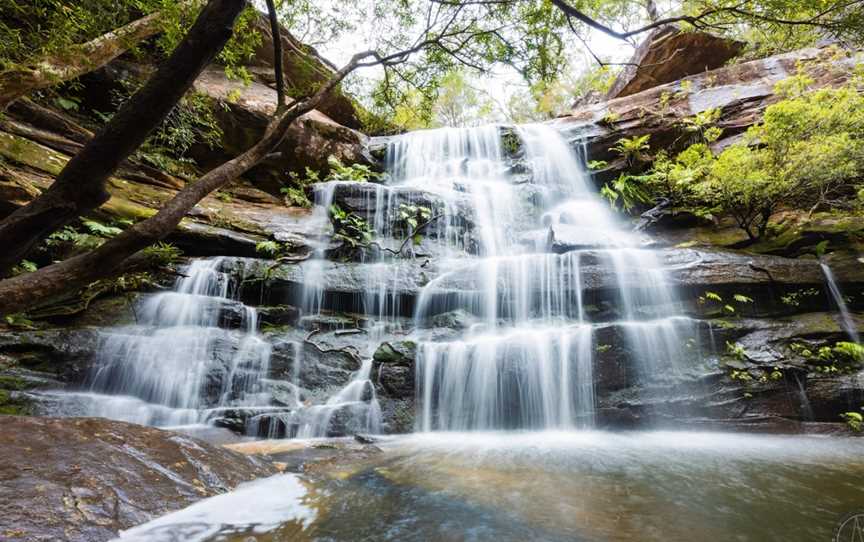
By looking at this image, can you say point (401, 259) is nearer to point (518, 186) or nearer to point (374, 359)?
point (374, 359)

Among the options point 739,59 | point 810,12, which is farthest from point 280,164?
point 739,59

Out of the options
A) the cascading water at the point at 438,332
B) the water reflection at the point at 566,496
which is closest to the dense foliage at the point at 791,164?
the cascading water at the point at 438,332

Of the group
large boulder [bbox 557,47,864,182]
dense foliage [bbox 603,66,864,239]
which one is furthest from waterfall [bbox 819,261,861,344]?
large boulder [bbox 557,47,864,182]

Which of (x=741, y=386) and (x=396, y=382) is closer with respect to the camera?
(x=741, y=386)

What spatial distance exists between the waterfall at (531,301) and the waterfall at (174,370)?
2.85 meters

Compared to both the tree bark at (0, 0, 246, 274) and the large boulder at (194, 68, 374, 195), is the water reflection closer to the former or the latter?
the tree bark at (0, 0, 246, 274)

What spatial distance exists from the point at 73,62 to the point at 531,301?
8346mm

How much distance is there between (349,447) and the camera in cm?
457

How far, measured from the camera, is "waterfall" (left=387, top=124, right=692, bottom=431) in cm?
596

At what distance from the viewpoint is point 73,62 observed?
5.44 m

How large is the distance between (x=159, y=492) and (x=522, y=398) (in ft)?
15.6

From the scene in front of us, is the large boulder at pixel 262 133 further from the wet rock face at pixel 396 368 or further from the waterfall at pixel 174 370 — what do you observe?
the wet rock face at pixel 396 368

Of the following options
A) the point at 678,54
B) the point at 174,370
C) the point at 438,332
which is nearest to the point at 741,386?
the point at 438,332

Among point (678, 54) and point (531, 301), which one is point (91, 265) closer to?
point (531, 301)
